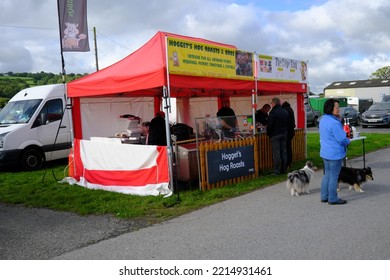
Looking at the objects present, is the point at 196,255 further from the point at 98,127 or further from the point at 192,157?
the point at 98,127

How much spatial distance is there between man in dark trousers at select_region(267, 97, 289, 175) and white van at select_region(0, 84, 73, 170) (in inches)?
238

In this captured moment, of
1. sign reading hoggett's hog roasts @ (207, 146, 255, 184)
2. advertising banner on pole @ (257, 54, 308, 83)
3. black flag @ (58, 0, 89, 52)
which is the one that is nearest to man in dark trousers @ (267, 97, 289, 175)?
sign reading hoggett's hog roasts @ (207, 146, 255, 184)

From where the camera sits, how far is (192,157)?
8391 millimetres

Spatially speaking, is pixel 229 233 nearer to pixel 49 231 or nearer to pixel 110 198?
pixel 49 231

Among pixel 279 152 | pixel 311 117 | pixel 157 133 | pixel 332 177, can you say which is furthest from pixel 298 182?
pixel 311 117

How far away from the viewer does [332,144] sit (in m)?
6.32

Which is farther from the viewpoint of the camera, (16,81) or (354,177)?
(16,81)

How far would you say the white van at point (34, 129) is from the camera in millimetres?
11594

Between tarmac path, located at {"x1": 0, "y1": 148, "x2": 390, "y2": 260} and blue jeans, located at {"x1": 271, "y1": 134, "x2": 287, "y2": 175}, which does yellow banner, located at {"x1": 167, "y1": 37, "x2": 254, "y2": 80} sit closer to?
blue jeans, located at {"x1": 271, "y1": 134, "x2": 287, "y2": 175}

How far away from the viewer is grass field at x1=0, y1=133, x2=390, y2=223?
6.76 meters

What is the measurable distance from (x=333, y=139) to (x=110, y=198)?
4.50 metres

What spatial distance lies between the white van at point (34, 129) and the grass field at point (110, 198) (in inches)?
54.0

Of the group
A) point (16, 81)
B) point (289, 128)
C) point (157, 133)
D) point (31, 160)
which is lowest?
point (31, 160)

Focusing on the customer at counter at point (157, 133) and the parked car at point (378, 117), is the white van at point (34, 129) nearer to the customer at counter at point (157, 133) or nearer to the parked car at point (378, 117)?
the customer at counter at point (157, 133)
